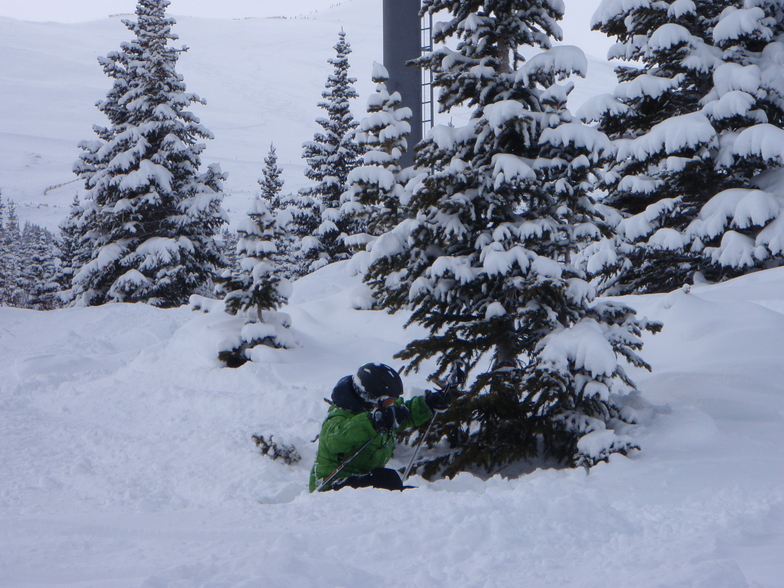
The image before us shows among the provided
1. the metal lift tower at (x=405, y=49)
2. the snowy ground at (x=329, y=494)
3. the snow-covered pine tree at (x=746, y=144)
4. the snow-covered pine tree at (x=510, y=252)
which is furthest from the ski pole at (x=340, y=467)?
the metal lift tower at (x=405, y=49)

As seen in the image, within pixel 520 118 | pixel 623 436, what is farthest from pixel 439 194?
pixel 623 436

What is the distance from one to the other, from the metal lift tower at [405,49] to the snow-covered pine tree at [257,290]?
18827mm

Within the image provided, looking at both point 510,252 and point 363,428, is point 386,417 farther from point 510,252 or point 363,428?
point 510,252

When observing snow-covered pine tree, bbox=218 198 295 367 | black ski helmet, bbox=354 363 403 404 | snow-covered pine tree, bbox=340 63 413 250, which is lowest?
snow-covered pine tree, bbox=218 198 295 367

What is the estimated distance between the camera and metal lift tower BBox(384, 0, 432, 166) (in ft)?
96.8

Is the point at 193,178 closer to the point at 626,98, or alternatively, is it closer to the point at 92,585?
the point at 626,98

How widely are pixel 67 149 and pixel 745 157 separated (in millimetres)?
101405

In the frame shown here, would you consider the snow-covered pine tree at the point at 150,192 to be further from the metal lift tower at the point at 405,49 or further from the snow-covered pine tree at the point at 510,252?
the snow-covered pine tree at the point at 510,252

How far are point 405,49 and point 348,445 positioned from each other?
27501 millimetres

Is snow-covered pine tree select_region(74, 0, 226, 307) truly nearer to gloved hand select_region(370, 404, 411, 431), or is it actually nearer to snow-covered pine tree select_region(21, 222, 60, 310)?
gloved hand select_region(370, 404, 411, 431)

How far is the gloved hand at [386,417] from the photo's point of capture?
16.5ft

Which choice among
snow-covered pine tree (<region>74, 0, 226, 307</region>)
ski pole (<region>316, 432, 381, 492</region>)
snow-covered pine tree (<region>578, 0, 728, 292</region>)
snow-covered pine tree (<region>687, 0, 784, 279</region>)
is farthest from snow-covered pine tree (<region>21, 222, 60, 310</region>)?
ski pole (<region>316, 432, 381, 492</region>)

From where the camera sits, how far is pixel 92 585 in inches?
117

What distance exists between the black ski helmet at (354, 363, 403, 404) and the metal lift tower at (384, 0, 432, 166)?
24.8m
